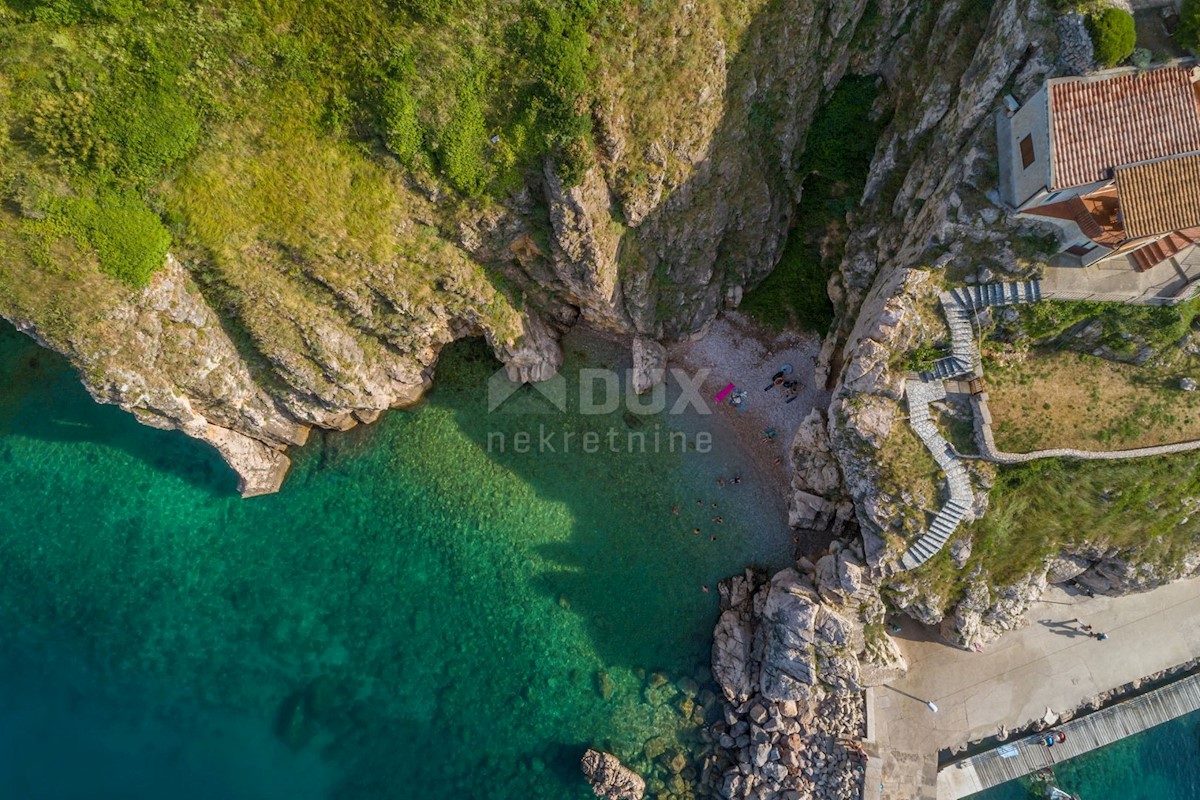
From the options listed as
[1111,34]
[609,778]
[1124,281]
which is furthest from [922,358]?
[609,778]

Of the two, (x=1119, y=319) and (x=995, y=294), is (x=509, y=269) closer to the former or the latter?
(x=995, y=294)

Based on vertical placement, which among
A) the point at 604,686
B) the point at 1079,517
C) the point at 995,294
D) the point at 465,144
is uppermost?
the point at 465,144

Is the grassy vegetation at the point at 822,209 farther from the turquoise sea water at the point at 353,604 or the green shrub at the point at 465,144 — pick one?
the green shrub at the point at 465,144

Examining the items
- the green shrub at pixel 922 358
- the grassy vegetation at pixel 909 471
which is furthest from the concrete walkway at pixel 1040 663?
the green shrub at pixel 922 358

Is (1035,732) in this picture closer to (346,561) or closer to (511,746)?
(511,746)

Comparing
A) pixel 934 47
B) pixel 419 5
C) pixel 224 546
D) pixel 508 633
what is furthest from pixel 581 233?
pixel 224 546

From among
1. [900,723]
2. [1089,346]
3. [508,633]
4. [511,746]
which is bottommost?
[511,746]
